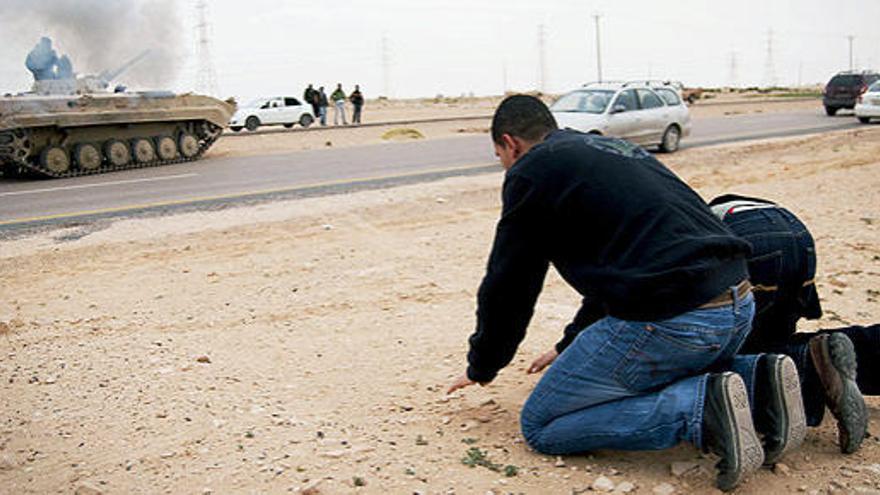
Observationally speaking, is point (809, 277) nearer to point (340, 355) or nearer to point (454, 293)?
point (340, 355)

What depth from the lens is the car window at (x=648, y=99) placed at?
666 inches

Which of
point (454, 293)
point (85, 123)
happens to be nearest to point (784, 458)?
point (454, 293)

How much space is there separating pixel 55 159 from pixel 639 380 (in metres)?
16.4

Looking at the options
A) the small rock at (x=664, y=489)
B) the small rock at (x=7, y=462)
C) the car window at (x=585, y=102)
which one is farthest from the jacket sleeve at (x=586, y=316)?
the car window at (x=585, y=102)

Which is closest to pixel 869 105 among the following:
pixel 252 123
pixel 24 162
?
pixel 24 162

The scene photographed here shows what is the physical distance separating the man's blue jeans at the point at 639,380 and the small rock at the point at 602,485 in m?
0.13

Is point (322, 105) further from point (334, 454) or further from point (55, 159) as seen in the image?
point (334, 454)

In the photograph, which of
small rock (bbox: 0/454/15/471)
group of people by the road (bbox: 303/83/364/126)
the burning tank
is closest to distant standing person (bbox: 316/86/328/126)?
group of people by the road (bbox: 303/83/364/126)

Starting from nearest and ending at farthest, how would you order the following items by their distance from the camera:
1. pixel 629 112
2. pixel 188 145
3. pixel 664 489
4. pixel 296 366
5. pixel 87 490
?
pixel 664 489 → pixel 87 490 → pixel 296 366 → pixel 629 112 → pixel 188 145

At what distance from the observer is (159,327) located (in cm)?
542

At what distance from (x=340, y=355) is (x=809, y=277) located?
2362 millimetres

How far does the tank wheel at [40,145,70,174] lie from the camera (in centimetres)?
1698

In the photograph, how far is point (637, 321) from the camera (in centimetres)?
302

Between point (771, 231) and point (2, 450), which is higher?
point (771, 231)
